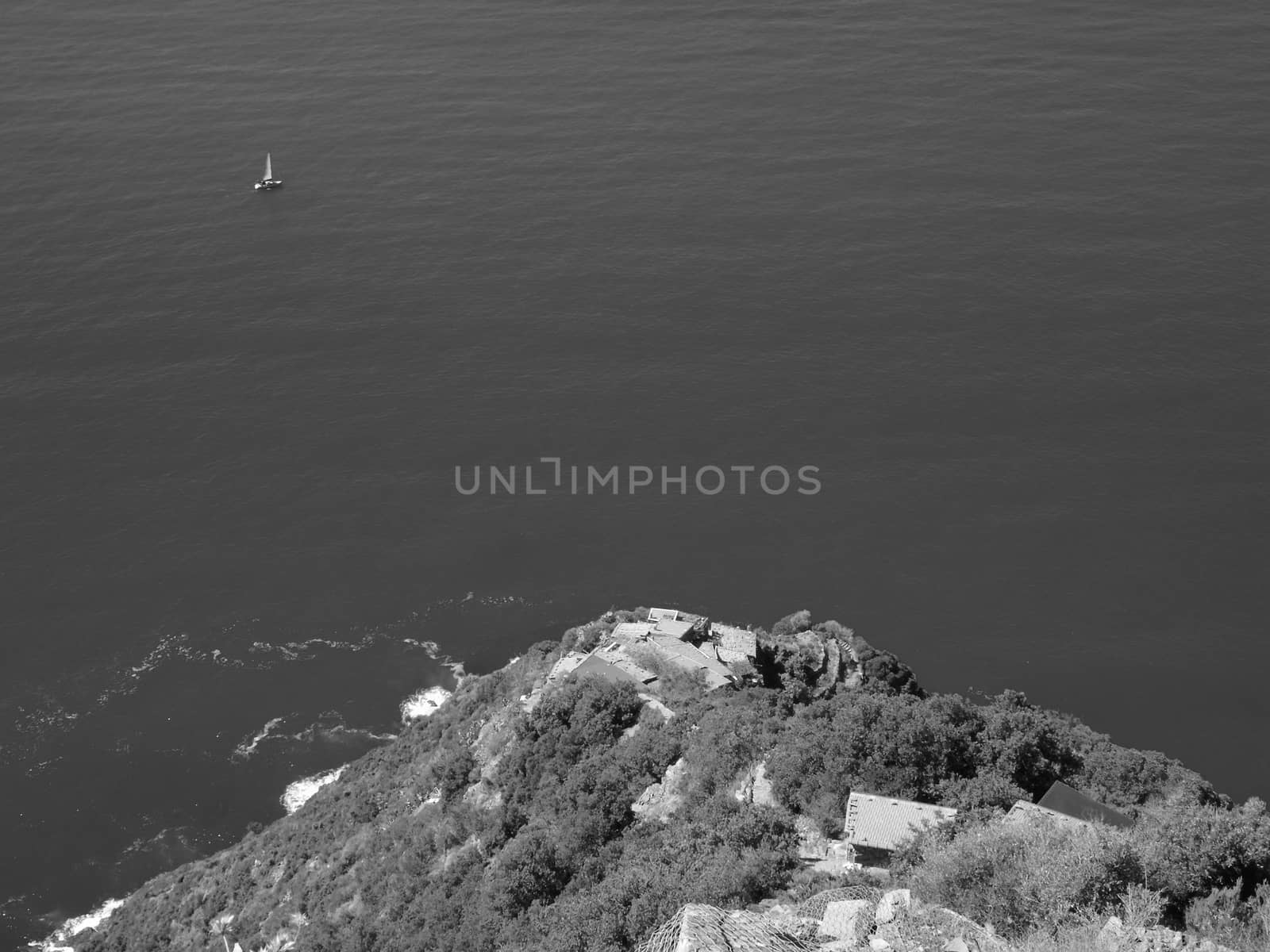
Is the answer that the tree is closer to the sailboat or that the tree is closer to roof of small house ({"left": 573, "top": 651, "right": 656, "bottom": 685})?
roof of small house ({"left": 573, "top": 651, "right": 656, "bottom": 685})

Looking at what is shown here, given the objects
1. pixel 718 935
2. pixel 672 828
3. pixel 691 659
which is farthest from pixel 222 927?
pixel 718 935

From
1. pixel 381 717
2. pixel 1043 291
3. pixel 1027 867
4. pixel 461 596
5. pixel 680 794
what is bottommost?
pixel 381 717

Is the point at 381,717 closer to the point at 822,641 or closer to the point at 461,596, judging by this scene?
the point at 461,596

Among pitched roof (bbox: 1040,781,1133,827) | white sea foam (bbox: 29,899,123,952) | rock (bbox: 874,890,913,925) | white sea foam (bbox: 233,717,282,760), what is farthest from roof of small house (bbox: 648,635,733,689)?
white sea foam (bbox: 29,899,123,952)

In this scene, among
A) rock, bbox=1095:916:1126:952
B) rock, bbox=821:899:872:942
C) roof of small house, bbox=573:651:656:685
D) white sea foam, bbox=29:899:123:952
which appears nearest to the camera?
rock, bbox=1095:916:1126:952

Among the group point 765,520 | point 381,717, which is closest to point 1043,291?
point 765,520

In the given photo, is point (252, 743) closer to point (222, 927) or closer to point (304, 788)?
point (304, 788)

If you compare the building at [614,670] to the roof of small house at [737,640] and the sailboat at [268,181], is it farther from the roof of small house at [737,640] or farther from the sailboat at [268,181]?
the sailboat at [268,181]
